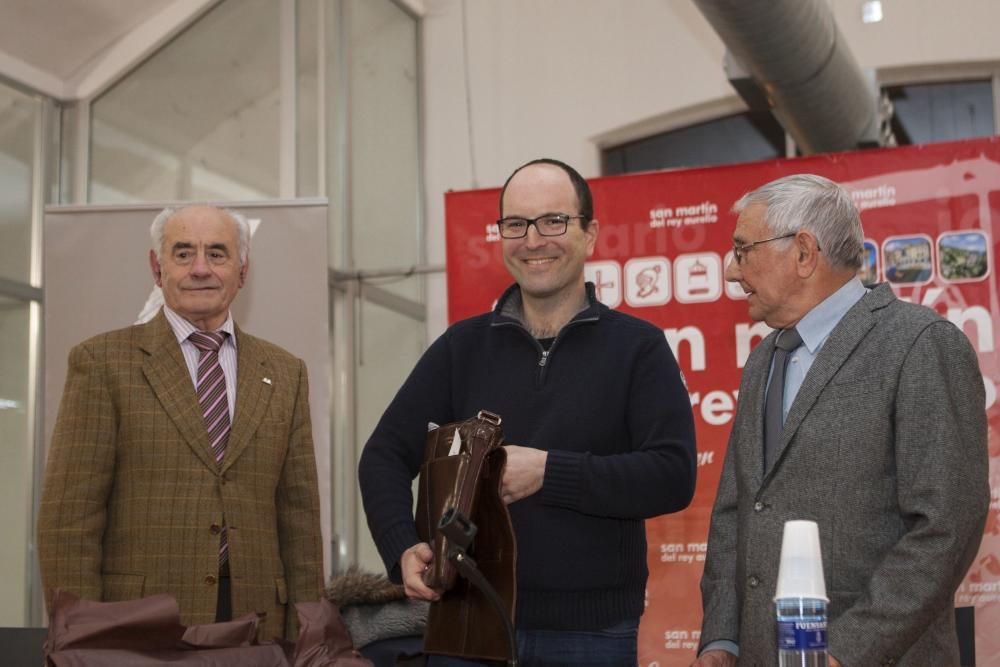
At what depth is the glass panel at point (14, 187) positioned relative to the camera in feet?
20.6

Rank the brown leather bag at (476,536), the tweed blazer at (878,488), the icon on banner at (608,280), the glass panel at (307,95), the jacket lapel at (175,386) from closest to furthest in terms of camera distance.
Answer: the tweed blazer at (878,488) → the brown leather bag at (476,536) → the jacket lapel at (175,386) → the icon on banner at (608,280) → the glass panel at (307,95)

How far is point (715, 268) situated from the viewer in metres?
4.70

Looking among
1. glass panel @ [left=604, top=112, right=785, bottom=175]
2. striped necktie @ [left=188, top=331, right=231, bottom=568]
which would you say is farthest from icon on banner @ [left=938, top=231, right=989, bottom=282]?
glass panel @ [left=604, top=112, right=785, bottom=175]

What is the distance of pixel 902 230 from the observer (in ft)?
14.8

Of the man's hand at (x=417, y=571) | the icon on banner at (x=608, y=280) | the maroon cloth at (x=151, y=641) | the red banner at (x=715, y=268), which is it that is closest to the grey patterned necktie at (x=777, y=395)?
the man's hand at (x=417, y=571)

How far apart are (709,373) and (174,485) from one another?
8.53 feet

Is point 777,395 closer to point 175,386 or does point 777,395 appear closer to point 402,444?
point 402,444

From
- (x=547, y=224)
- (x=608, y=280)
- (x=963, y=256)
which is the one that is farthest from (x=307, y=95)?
(x=547, y=224)

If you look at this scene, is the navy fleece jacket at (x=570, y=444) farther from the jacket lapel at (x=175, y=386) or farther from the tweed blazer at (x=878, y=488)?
the jacket lapel at (x=175, y=386)

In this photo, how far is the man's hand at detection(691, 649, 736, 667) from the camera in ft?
6.78

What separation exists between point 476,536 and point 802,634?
2.39ft

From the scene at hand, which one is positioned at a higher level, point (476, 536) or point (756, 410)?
point (756, 410)

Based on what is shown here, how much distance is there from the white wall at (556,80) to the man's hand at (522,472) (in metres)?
5.41

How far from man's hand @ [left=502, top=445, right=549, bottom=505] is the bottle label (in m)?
0.70
